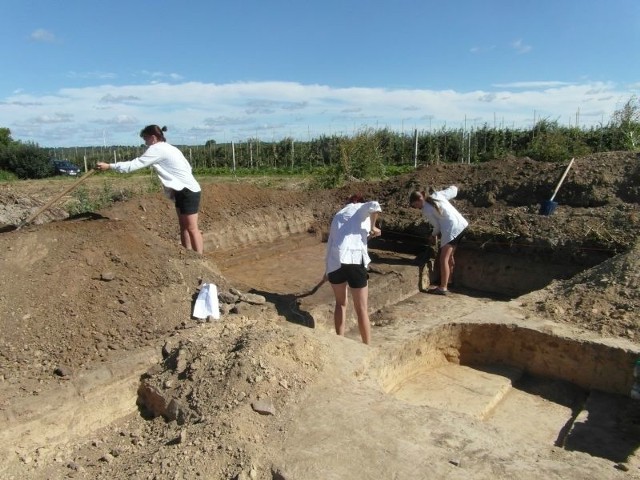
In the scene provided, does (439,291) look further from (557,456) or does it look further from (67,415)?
(67,415)

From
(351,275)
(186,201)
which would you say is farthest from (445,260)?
(186,201)

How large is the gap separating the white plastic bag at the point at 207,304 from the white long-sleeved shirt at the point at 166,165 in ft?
4.37

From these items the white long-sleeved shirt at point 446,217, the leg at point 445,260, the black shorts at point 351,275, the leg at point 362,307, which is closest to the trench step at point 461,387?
the leg at point 362,307

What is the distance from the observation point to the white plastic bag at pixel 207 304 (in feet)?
15.2

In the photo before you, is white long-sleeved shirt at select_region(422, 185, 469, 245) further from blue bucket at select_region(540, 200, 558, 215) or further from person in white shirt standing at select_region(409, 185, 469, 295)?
blue bucket at select_region(540, 200, 558, 215)

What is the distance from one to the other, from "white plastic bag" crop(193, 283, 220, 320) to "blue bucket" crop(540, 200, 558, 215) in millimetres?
5639

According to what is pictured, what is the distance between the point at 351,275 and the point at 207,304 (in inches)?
52.3

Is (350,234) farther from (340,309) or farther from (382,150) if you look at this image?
(382,150)

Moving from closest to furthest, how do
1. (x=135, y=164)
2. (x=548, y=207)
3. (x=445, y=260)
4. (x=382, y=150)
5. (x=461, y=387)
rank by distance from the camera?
1. (x=461, y=387)
2. (x=135, y=164)
3. (x=445, y=260)
4. (x=548, y=207)
5. (x=382, y=150)

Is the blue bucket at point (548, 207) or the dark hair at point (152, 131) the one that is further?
the blue bucket at point (548, 207)

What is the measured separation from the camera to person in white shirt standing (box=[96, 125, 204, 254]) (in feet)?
17.5

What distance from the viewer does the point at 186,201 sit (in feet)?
18.5

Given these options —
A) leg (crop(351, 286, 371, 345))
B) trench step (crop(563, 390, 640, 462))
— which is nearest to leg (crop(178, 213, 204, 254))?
leg (crop(351, 286, 371, 345))

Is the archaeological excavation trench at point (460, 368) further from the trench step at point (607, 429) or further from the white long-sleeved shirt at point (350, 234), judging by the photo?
the white long-sleeved shirt at point (350, 234)
